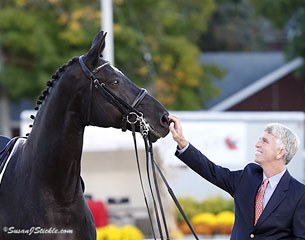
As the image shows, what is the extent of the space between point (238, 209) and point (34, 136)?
4.34 feet

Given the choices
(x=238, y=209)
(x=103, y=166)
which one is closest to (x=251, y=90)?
(x=103, y=166)

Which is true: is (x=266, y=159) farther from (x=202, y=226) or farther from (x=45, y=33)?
(x=45, y=33)

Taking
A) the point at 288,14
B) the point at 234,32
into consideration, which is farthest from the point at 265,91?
the point at 234,32

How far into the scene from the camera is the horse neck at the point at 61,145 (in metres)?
5.66

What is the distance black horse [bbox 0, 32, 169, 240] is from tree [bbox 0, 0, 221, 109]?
17.1 m

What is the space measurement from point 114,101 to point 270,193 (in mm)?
1074

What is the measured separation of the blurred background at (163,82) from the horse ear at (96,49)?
5.73m

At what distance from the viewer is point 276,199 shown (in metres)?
5.47

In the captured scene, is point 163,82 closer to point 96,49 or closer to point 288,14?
point 288,14

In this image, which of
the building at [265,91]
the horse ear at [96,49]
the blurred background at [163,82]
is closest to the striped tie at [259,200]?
the horse ear at [96,49]

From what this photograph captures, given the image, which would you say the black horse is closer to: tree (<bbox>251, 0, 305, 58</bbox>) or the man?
the man

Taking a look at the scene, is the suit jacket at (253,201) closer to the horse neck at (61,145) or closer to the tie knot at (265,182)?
the tie knot at (265,182)

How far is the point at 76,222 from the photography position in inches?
224

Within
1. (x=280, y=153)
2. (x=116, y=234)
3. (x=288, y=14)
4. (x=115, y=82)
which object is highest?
(x=288, y=14)
